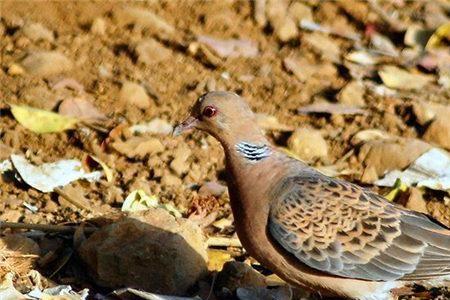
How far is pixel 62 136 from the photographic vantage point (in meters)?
8.00

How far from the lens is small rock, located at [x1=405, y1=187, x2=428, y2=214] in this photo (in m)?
7.49

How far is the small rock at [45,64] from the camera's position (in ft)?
28.4

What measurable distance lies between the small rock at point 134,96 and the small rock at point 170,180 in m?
1.01

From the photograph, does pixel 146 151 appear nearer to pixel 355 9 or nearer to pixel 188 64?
pixel 188 64

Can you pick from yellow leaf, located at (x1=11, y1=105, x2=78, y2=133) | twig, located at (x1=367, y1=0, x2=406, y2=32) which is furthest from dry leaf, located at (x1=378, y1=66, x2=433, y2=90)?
yellow leaf, located at (x1=11, y1=105, x2=78, y2=133)

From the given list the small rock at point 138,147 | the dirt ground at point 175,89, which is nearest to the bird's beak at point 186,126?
the dirt ground at point 175,89

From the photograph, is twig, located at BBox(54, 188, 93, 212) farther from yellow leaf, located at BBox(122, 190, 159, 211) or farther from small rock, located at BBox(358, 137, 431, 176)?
small rock, located at BBox(358, 137, 431, 176)

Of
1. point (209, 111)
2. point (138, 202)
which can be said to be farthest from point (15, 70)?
point (209, 111)

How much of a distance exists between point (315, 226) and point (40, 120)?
8.61ft

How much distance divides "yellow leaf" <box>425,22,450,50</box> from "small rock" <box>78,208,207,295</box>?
400 cm

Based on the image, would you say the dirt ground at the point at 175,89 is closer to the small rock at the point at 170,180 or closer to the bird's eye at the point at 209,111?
the small rock at the point at 170,180

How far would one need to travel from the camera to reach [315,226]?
6223mm

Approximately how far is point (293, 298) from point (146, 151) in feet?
5.85

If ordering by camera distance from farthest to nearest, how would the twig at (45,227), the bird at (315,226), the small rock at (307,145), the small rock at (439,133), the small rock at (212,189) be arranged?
the small rock at (439,133) → the small rock at (307,145) → the small rock at (212,189) → the twig at (45,227) → the bird at (315,226)
